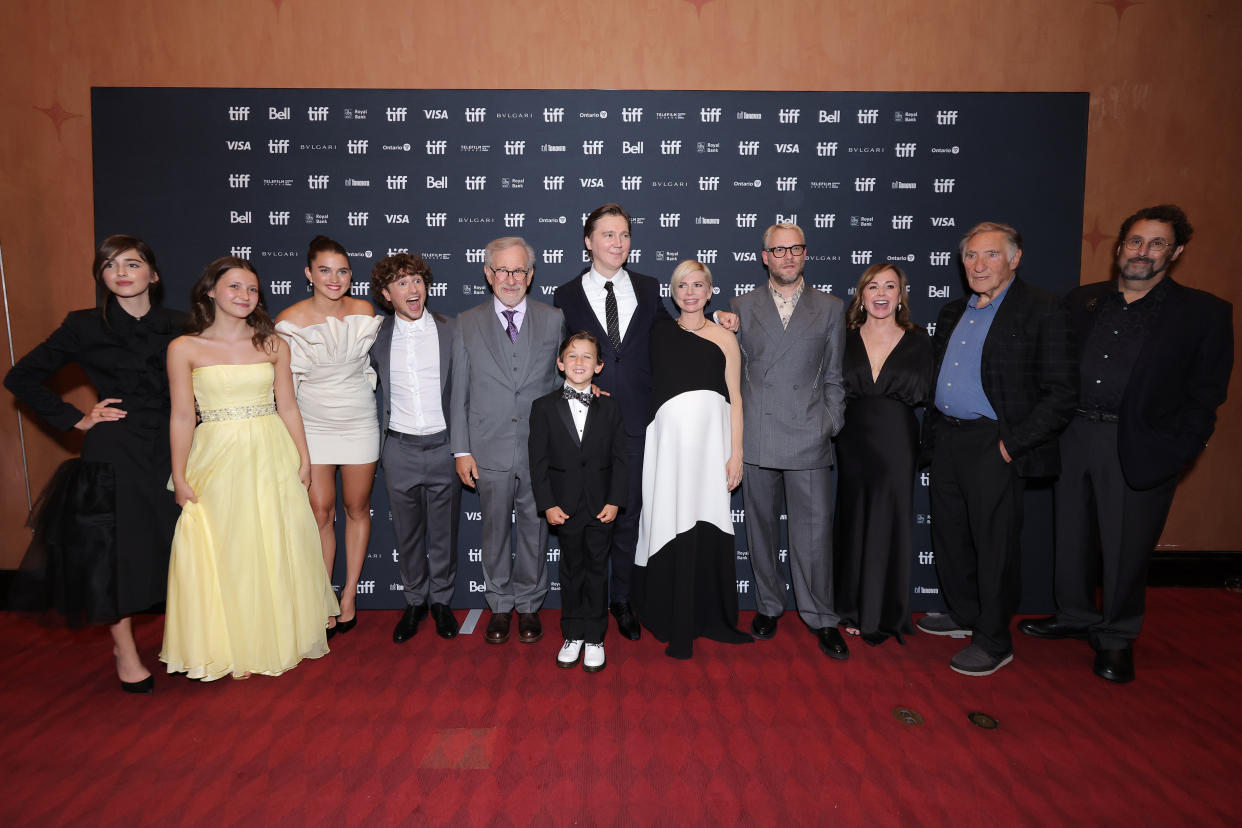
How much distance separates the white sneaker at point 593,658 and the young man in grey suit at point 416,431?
87 cm

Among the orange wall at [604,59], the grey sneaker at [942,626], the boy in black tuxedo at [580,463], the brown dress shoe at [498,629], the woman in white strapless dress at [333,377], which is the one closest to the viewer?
the boy in black tuxedo at [580,463]

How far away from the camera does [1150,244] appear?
2.98m

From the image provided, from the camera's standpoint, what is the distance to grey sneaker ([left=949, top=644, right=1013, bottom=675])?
10.1 feet

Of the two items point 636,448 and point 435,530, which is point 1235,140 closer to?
point 636,448

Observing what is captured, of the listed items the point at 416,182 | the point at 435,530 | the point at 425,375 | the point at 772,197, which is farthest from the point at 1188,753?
the point at 416,182

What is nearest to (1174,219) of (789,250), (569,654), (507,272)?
(789,250)

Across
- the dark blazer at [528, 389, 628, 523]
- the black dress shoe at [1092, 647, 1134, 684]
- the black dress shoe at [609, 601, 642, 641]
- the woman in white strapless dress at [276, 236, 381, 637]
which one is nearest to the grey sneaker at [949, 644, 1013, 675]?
the black dress shoe at [1092, 647, 1134, 684]

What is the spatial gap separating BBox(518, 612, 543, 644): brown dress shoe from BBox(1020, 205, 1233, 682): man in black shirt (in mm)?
2894

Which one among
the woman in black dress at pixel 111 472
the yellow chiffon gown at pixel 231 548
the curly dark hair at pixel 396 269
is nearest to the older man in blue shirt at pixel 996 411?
the curly dark hair at pixel 396 269

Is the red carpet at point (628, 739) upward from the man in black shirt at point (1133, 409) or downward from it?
downward

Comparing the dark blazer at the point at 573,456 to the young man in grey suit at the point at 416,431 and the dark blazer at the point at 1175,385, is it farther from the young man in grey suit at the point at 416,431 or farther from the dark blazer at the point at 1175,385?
the dark blazer at the point at 1175,385

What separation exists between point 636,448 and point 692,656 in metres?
1.14

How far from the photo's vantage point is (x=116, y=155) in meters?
3.76

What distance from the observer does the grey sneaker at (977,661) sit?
10.1ft
